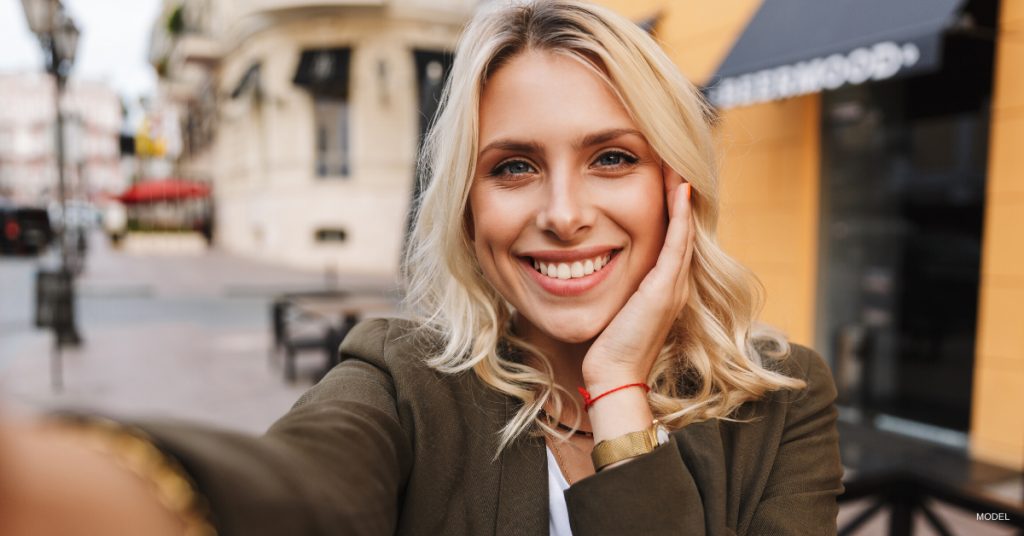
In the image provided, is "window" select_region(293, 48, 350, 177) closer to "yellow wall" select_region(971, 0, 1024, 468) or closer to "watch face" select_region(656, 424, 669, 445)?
"yellow wall" select_region(971, 0, 1024, 468)

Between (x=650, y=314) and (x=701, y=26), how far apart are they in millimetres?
5656

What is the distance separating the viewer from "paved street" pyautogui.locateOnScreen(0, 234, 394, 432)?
19.1 feet

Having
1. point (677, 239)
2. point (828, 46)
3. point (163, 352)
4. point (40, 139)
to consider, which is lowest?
point (163, 352)

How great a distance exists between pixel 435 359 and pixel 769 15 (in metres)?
4.70

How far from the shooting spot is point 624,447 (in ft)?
4.06

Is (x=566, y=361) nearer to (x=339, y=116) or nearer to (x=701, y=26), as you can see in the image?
(x=701, y=26)

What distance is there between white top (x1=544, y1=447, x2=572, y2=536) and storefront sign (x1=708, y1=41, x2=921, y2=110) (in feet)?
8.28

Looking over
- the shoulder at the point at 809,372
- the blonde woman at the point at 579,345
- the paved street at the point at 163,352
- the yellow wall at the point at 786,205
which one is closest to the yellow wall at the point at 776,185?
the yellow wall at the point at 786,205

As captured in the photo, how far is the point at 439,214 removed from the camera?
1611 mm

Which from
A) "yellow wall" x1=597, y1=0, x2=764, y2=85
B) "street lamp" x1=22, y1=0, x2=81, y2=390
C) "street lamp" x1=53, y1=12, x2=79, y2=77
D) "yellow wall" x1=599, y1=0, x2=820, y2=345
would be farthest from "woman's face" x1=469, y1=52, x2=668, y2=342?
"street lamp" x1=53, y1=12, x2=79, y2=77

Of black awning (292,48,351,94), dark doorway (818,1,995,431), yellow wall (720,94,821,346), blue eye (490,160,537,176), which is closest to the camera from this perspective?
blue eye (490,160,537,176)

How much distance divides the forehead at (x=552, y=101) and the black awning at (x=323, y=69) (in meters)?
18.3

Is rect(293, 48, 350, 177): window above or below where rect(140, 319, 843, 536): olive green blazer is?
above

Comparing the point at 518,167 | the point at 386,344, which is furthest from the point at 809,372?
the point at 386,344
